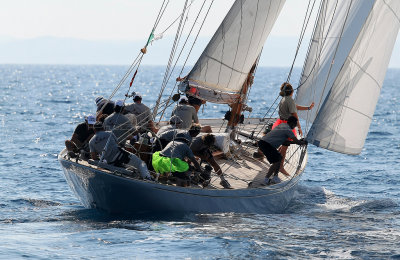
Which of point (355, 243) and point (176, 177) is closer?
point (355, 243)

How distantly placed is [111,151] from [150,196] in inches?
48.3

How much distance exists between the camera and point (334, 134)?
52.7 ft

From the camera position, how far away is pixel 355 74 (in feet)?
53.4

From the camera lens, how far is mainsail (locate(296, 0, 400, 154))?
1605 centimetres

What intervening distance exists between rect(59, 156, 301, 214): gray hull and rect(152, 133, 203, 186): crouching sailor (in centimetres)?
42

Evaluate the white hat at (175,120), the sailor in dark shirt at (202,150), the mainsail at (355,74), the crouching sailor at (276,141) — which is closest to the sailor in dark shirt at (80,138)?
the white hat at (175,120)

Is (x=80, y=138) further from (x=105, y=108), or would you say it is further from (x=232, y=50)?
(x=232, y=50)

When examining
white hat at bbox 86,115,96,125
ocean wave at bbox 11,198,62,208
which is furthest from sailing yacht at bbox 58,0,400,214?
ocean wave at bbox 11,198,62,208

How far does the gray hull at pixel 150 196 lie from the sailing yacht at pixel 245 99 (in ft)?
0.07

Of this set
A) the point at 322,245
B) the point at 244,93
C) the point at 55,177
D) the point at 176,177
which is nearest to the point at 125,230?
the point at 176,177

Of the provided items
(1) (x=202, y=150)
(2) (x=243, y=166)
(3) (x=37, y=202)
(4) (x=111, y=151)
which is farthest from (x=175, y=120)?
(3) (x=37, y=202)

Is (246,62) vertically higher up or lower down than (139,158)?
higher up

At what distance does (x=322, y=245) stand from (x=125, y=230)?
3462 mm

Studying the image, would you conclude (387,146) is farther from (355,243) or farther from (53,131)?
(355,243)
